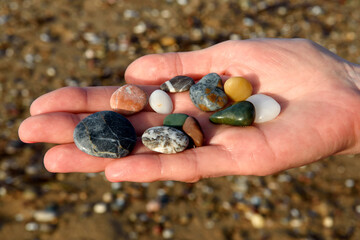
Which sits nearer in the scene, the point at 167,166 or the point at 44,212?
the point at 167,166

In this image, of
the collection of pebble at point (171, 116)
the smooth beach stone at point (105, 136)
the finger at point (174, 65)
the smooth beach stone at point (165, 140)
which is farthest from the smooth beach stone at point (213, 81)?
the smooth beach stone at point (105, 136)

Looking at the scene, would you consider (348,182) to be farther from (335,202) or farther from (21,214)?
(21,214)

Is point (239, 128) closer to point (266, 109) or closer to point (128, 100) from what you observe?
point (266, 109)

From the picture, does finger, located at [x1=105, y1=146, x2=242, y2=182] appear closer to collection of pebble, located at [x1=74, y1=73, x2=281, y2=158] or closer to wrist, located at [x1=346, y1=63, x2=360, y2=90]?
collection of pebble, located at [x1=74, y1=73, x2=281, y2=158]

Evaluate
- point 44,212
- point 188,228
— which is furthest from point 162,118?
point 44,212

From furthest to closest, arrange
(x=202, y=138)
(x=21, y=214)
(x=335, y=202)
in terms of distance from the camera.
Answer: (x=335, y=202) → (x=21, y=214) → (x=202, y=138)
